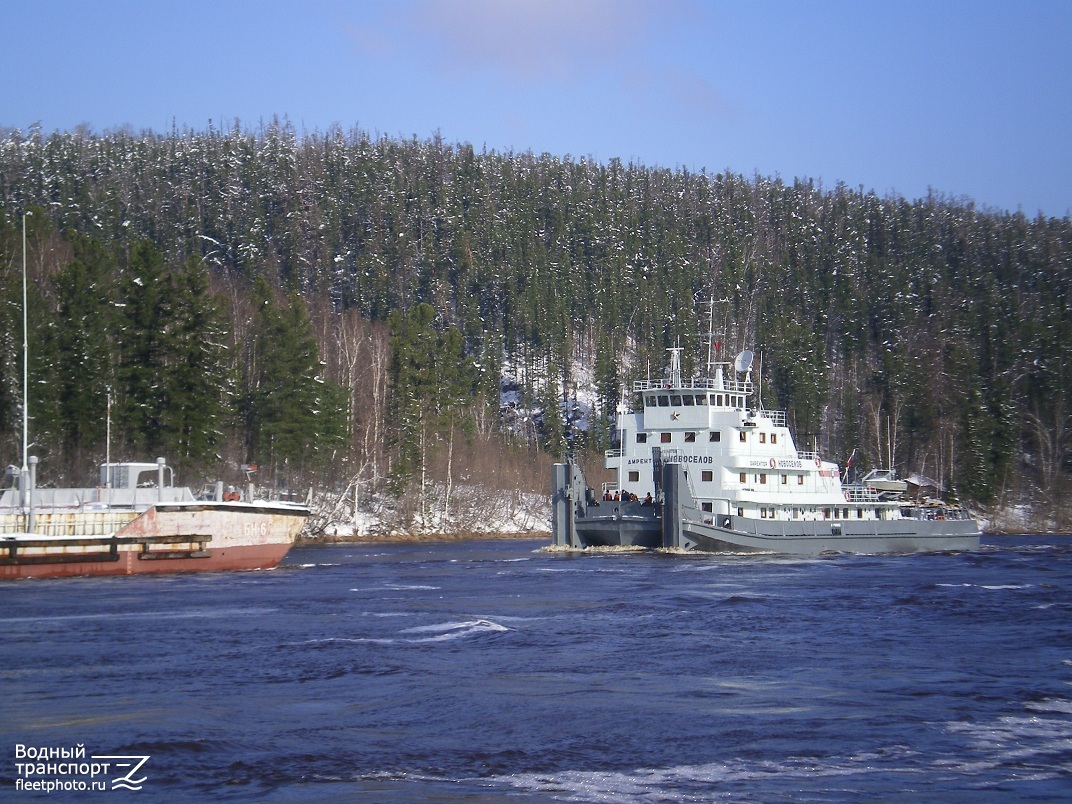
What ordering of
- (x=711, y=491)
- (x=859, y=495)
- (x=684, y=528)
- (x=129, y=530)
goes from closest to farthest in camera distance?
1. (x=129, y=530)
2. (x=684, y=528)
3. (x=711, y=491)
4. (x=859, y=495)

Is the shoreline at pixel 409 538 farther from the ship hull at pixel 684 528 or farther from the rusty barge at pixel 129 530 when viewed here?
the rusty barge at pixel 129 530

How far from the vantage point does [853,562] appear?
44.3 m

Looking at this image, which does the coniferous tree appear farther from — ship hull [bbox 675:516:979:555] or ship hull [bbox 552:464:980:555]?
ship hull [bbox 675:516:979:555]

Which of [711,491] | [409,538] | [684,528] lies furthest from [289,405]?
[684,528]

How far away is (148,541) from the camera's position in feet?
117

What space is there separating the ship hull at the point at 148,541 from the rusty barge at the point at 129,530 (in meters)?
0.03

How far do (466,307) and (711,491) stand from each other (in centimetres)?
6607

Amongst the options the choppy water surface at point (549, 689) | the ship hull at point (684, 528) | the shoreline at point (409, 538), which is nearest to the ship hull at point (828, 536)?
the ship hull at point (684, 528)

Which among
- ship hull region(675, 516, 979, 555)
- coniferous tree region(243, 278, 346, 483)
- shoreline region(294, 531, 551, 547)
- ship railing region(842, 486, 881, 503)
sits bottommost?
shoreline region(294, 531, 551, 547)

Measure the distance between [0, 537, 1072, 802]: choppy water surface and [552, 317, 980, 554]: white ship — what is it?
12695 millimetres

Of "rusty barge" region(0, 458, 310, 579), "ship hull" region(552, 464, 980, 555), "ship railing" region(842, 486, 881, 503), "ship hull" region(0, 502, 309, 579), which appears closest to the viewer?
"ship hull" region(0, 502, 309, 579)

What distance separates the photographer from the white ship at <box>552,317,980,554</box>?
4534 cm

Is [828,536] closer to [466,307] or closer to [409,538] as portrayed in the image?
[409,538]

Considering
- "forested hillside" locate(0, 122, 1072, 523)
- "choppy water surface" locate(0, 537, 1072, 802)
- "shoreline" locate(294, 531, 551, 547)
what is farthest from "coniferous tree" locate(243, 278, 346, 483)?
"choppy water surface" locate(0, 537, 1072, 802)
